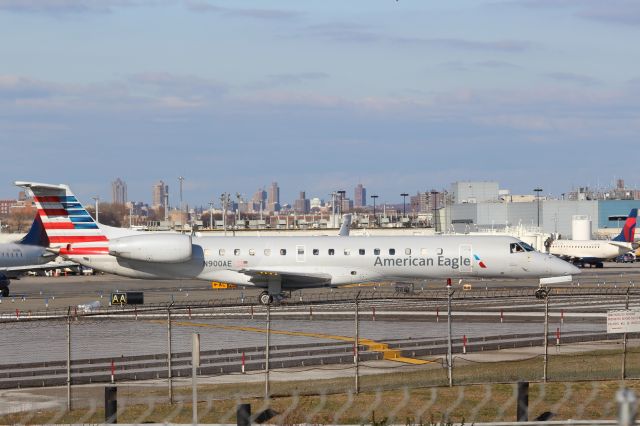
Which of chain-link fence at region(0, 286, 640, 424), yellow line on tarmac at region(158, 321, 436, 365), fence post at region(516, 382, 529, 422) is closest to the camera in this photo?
fence post at region(516, 382, 529, 422)

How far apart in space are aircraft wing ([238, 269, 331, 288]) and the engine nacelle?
277 cm

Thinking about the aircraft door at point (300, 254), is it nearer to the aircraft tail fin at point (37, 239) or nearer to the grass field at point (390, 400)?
the grass field at point (390, 400)

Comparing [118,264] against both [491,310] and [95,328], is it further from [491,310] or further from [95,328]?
[491,310]

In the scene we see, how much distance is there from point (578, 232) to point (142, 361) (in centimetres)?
10424

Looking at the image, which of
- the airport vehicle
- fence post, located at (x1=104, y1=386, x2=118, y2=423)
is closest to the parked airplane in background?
fence post, located at (x1=104, y1=386, x2=118, y2=423)

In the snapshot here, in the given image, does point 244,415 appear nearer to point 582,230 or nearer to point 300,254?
point 300,254

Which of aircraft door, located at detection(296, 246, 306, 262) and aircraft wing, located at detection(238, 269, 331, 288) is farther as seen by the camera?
aircraft door, located at detection(296, 246, 306, 262)

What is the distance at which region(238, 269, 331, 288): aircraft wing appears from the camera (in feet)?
150

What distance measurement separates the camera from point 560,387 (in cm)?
2075

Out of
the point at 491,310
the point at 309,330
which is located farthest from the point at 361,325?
the point at 491,310

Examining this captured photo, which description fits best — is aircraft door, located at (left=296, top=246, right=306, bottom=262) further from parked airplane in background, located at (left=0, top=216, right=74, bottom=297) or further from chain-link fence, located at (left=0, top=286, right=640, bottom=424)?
parked airplane in background, located at (left=0, top=216, right=74, bottom=297)

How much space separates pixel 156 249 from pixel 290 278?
607cm

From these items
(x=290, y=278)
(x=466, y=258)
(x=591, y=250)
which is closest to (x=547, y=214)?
(x=591, y=250)

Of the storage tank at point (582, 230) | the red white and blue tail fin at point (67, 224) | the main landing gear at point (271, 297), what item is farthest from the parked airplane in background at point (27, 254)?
the storage tank at point (582, 230)
